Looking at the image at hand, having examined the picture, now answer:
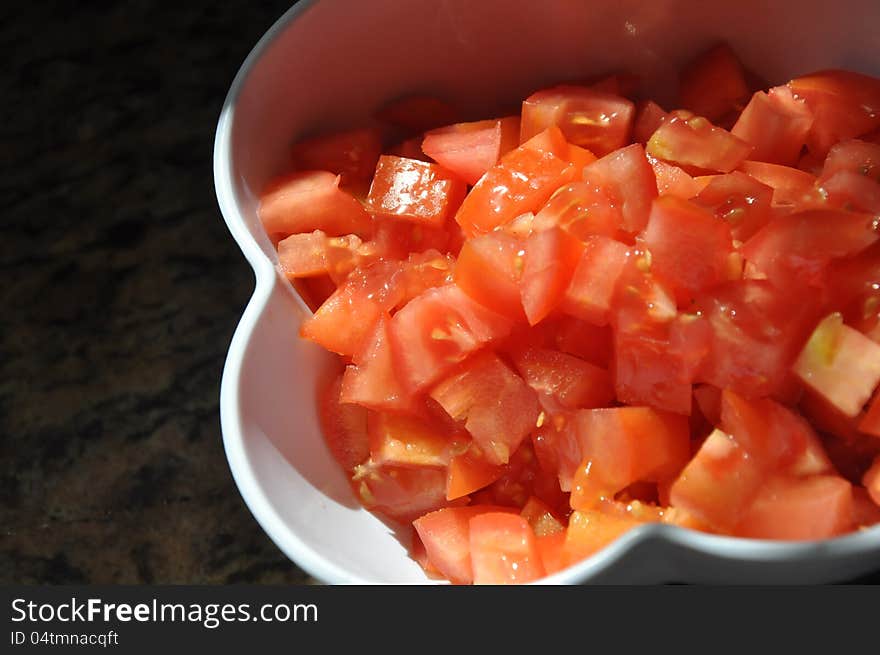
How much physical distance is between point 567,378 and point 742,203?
10.1 inches

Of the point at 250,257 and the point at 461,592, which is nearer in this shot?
the point at 461,592

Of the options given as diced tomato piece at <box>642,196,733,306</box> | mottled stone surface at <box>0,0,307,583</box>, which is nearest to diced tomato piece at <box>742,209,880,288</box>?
diced tomato piece at <box>642,196,733,306</box>

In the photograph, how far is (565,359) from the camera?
96 centimetres

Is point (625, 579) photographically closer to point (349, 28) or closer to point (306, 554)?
point (306, 554)

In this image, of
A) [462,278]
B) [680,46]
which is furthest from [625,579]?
[680,46]

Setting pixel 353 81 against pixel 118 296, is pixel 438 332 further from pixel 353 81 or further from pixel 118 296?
pixel 118 296

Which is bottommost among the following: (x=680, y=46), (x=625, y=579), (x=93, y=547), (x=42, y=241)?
(x=93, y=547)

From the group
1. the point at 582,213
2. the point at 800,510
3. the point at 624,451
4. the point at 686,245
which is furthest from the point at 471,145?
the point at 800,510

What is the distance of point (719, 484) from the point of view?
0.85 m

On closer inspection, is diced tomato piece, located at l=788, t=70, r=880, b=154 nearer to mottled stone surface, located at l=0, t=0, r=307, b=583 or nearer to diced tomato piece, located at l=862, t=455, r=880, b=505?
diced tomato piece, located at l=862, t=455, r=880, b=505

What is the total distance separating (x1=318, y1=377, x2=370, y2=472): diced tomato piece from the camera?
1042 millimetres

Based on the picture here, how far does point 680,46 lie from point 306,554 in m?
0.75

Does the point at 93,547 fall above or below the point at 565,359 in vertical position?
below

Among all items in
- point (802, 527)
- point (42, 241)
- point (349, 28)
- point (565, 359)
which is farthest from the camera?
point (42, 241)
